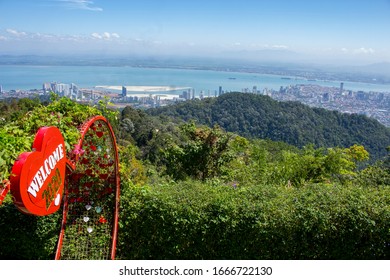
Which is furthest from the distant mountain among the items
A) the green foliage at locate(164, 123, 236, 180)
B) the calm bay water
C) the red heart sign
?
the red heart sign

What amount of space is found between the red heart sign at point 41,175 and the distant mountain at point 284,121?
43196 mm

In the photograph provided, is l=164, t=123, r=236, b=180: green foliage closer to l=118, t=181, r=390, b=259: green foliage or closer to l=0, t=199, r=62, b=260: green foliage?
l=118, t=181, r=390, b=259: green foliage

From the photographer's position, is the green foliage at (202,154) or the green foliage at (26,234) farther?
the green foliage at (202,154)

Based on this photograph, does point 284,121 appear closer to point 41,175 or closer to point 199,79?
point 41,175

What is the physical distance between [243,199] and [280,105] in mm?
53739

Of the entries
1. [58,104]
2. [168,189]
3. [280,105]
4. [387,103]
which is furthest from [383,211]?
[387,103]

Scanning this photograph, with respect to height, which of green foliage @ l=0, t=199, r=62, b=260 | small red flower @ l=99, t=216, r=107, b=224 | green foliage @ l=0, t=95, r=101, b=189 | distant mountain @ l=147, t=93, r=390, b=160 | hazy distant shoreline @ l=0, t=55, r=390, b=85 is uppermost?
hazy distant shoreline @ l=0, t=55, r=390, b=85

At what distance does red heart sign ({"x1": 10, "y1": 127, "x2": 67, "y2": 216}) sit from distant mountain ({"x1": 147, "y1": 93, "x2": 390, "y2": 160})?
43.2 metres

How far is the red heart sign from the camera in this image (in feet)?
8.39

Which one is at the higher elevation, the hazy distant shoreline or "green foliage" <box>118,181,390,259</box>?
the hazy distant shoreline

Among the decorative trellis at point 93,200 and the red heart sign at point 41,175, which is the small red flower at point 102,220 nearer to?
the decorative trellis at point 93,200

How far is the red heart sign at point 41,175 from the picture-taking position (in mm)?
2557

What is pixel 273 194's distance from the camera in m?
5.05

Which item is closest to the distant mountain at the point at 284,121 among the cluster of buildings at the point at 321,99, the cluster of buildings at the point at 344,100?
the cluster of buildings at the point at 321,99
